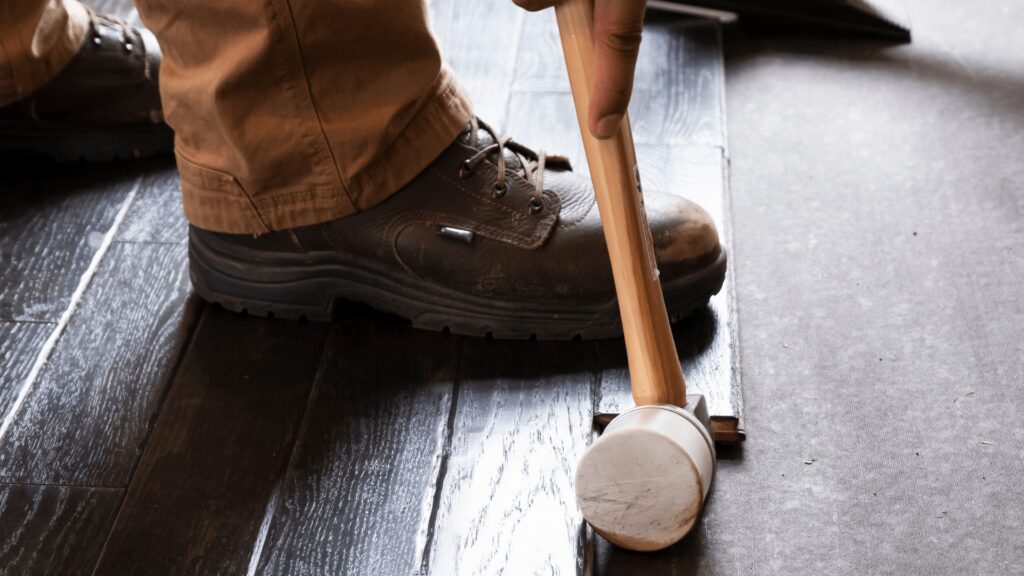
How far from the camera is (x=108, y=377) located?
1123 millimetres

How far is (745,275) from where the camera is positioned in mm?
1225

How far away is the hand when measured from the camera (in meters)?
0.78

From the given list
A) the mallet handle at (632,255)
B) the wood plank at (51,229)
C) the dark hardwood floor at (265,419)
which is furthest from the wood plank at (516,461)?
the wood plank at (51,229)

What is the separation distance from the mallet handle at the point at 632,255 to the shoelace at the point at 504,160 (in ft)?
0.81

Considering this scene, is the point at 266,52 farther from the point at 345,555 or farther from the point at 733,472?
the point at 733,472

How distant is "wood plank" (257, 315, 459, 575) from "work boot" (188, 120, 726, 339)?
55 mm

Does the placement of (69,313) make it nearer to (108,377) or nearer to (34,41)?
(108,377)

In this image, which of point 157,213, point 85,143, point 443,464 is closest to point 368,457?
point 443,464

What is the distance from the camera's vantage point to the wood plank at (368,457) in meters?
0.92

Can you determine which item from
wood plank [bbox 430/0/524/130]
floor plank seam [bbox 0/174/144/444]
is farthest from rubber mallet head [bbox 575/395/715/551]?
wood plank [bbox 430/0/524/130]

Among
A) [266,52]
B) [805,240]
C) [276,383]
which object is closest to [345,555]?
[276,383]

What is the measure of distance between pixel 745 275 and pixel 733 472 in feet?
1.04

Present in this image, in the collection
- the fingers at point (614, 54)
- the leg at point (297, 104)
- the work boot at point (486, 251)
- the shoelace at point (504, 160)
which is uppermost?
the fingers at point (614, 54)

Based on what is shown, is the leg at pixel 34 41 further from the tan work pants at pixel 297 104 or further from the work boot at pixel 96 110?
the tan work pants at pixel 297 104
